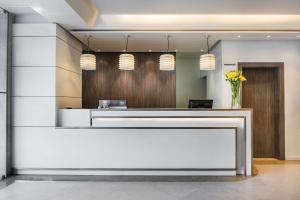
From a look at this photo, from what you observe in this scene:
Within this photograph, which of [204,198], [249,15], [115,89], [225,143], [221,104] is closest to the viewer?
[204,198]

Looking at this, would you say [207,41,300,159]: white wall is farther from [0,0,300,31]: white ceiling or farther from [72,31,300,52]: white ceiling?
[0,0,300,31]: white ceiling

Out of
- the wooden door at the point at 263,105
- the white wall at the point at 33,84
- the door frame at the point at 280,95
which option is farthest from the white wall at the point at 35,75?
the wooden door at the point at 263,105

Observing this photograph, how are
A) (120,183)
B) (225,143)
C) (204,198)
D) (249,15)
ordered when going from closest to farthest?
(204,198) < (120,183) < (225,143) < (249,15)

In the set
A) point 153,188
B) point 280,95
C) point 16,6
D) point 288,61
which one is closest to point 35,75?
point 16,6

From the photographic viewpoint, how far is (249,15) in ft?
20.7

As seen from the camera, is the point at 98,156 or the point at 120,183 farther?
the point at 98,156

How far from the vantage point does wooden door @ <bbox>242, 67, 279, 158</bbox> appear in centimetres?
759

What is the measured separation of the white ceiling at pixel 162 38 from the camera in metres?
6.57

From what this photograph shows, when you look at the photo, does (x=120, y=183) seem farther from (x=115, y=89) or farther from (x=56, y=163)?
(x=115, y=89)

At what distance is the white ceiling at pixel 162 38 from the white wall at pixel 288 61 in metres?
0.25

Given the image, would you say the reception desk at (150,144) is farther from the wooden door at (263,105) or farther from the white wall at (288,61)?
the white wall at (288,61)

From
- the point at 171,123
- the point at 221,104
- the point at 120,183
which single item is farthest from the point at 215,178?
the point at 221,104

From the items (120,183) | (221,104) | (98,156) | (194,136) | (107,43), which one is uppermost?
(107,43)

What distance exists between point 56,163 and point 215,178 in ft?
10.6
